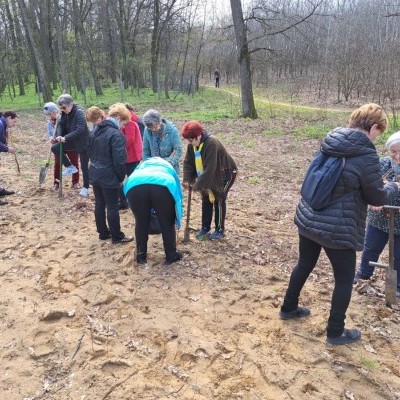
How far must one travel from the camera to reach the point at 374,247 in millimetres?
4402

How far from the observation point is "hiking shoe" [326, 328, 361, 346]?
3.54m

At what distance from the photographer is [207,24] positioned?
41.2 metres

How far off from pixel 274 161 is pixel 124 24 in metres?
28.8

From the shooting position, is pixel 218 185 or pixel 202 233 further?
pixel 202 233

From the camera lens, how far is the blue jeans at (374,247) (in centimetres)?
430

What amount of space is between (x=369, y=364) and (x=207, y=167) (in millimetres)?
2662

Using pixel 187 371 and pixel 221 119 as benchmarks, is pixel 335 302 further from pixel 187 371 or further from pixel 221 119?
pixel 221 119

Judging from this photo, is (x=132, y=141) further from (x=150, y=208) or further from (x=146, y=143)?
(x=150, y=208)

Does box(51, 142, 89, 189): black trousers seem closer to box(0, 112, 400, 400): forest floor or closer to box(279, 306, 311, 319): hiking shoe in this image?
box(0, 112, 400, 400): forest floor

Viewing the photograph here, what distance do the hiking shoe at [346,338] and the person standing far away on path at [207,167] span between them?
2232 millimetres

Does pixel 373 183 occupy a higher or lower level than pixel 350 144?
lower

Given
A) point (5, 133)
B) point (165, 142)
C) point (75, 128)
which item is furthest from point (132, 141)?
point (5, 133)

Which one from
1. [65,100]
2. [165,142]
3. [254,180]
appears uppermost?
[65,100]

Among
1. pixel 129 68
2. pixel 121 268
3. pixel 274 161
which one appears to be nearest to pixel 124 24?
pixel 129 68
